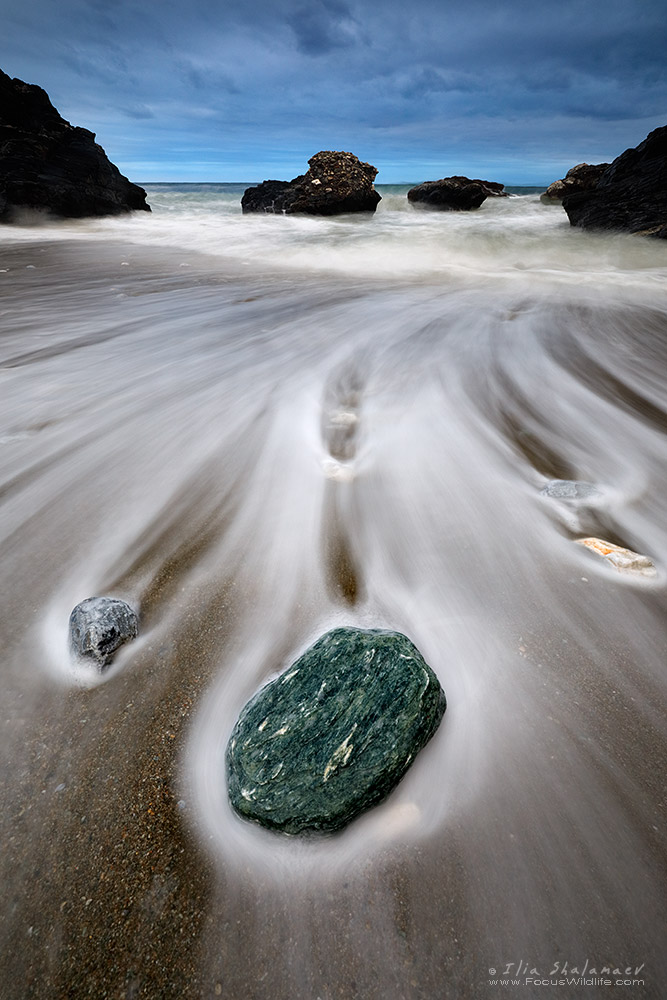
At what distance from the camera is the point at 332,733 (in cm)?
127

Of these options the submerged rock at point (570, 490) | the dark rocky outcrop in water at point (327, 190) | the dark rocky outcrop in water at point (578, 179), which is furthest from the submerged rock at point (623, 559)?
the dark rocky outcrop in water at point (578, 179)

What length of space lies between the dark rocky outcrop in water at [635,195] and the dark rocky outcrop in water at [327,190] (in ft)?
32.2

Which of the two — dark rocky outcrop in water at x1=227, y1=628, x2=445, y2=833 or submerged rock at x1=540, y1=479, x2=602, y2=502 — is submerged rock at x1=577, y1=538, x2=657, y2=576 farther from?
dark rocky outcrop in water at x1=227, y1=628, x2=445, y2=833

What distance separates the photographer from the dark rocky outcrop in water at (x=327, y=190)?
20.1 meters

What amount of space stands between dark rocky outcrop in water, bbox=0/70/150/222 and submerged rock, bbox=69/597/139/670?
20.9 m

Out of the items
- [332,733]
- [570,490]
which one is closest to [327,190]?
[570,490]

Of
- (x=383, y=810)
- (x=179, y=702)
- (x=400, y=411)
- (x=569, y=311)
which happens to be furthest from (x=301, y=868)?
(x=569, y=311)

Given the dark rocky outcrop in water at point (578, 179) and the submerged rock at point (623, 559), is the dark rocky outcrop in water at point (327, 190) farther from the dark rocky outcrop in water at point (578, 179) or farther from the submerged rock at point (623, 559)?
the submerged rock at point (623, 559)

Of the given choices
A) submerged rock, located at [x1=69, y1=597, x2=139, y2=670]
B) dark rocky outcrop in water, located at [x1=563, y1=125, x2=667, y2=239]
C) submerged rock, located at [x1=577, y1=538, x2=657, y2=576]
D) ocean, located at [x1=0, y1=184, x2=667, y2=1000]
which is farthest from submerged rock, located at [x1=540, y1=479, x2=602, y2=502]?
dark rocky outcrop in water, located at [x1=563, y1=125, x2=667, y2=239]

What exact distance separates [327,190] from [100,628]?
23150 millimetres

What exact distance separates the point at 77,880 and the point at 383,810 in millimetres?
792

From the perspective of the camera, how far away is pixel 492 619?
72.0 inches

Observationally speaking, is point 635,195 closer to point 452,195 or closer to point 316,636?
point 452,195

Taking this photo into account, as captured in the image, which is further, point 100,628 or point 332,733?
point 100,628
